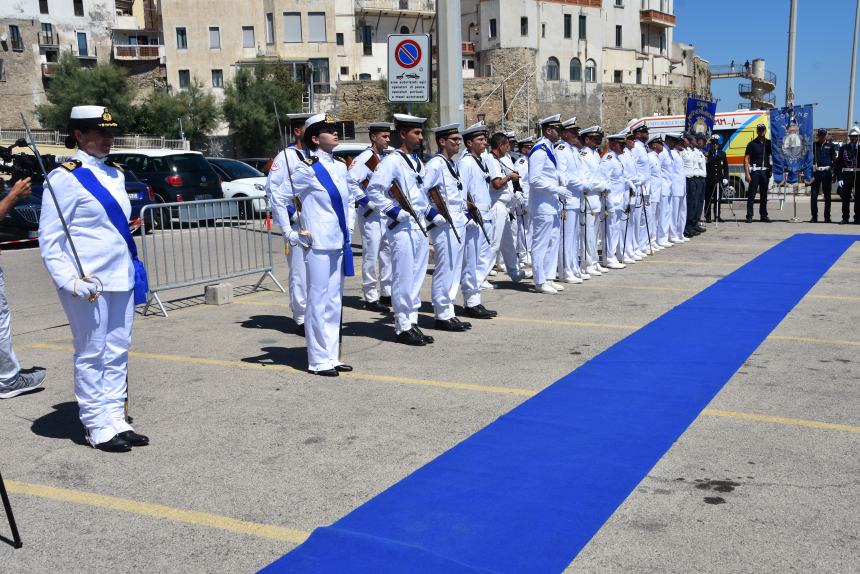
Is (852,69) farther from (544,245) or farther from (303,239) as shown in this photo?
(303,239)

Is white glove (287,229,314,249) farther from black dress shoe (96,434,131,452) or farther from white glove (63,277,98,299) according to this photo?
black dress shoe (96,434,131,452)

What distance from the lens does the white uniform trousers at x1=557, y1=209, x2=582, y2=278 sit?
38.7ft

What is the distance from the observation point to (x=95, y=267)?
521cm

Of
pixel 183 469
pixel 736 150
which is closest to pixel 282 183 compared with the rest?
pixel 183 469

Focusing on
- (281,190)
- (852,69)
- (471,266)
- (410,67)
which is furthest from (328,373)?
(852,69)

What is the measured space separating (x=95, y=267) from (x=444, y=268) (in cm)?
425

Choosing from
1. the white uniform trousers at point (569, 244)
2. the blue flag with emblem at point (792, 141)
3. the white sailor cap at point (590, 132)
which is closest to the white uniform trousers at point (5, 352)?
the white uniform trousers at point (569, 244)

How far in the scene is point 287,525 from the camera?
4.30 m

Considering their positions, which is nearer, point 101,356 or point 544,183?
point 101,356

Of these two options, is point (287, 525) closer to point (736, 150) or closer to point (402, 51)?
point (402, 51)

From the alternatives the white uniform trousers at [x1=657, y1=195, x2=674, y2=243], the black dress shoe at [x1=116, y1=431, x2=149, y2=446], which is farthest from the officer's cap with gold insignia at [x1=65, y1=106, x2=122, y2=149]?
the white uniform trousers at [x1=657, y1=195, x2=674, y2=243]

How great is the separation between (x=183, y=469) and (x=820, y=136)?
1730 centimetres

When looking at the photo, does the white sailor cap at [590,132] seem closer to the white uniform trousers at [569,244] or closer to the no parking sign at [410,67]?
the white uniform trousers at [569,244]

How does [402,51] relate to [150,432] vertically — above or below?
above
